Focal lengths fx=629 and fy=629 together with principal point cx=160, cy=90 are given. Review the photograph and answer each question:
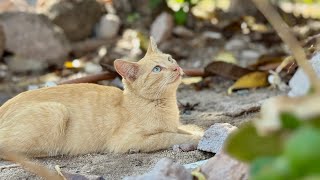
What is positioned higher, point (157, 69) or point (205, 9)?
point (205, 9)

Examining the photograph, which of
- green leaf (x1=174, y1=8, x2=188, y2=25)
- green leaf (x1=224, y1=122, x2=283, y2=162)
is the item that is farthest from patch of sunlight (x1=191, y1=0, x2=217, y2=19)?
green leaf (x1=224, y1=122, x2=283, y2=162)

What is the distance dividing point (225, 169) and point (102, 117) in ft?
5.00

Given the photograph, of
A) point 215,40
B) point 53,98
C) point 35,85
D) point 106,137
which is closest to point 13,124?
point 53,98

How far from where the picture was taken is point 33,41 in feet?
23.1

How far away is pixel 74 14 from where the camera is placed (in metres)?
7.43

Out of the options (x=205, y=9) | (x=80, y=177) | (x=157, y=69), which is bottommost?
(x=80, y=177)

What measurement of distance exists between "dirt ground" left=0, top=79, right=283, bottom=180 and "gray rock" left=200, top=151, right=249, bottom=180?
691 millimetres

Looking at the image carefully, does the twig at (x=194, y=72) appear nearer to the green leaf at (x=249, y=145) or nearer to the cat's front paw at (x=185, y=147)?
the cat's front paw at (x=185, y=147)

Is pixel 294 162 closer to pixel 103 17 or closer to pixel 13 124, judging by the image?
pixel 13 124

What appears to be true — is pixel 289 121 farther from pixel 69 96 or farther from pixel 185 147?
pixel 69 96

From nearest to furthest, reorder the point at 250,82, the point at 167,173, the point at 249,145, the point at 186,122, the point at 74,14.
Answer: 1. the point at 249,145
2. the point at 167,173
3. the point at 186,122
4. the point at 250,82
5. the point at 74,14

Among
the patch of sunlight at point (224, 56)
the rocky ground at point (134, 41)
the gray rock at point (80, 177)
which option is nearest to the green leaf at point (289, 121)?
the gray rock at point (80, 177)

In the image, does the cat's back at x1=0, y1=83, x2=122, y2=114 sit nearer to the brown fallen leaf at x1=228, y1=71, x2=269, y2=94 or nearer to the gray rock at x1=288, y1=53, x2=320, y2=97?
the gray rock at x1=288, y1=53, x2=320, y2=97

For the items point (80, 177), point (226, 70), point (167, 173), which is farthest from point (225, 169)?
point (226, 70)
